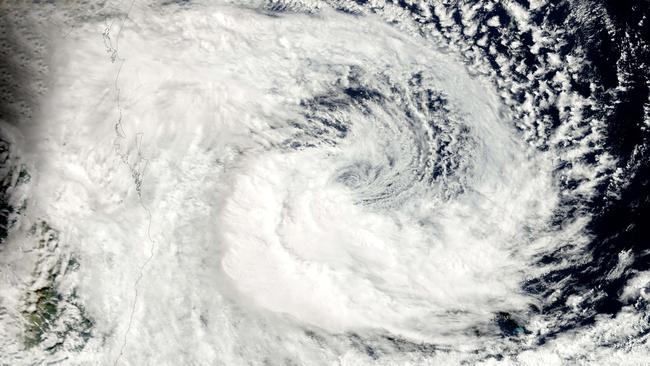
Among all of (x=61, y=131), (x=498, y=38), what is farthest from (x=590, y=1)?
(x=61, y=131)

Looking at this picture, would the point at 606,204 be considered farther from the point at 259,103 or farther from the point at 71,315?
the point at 71,315

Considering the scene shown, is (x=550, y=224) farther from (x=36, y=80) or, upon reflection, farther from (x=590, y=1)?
(x=36, y=80)

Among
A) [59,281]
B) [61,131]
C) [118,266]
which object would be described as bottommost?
[59,281]

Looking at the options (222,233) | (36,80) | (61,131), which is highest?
(36,80)

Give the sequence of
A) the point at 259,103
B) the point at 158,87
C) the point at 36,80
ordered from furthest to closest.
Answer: the point at 259,103
the point at 158,87
the point at 36,80

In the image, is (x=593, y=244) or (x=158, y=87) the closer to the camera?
(x=158, y=87)

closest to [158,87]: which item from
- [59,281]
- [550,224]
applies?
[59,281]

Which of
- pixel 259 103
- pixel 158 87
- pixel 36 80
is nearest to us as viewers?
pixel 36 80

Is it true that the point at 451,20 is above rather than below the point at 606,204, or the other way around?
above

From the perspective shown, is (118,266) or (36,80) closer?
(36,80)
